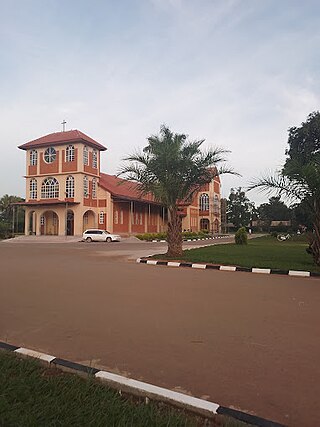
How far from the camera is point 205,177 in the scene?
54.6 ft

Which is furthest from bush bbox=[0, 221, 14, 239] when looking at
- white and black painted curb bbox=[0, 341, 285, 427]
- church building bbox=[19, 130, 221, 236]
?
white and black painted curb bbox=[0, 341, 285, 427]

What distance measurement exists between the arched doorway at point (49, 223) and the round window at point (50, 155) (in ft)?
19.8

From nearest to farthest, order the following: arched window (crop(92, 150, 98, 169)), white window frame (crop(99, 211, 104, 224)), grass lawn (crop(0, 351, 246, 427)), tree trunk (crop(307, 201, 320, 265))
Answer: grass lawn (crop(0, 351, 246, 427)) < tree trunk (crop(307, 201, 320, 265)) < white window frame (crop(99, 211, 104, 224)) < arched window (crop(92, 150, 98, 169))

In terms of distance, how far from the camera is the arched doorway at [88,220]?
1652 inches

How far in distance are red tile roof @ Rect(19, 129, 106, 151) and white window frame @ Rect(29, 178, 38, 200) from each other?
397cm

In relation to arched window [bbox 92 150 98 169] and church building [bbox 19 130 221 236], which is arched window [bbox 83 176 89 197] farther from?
arched window [bbox 92 150 98 169]

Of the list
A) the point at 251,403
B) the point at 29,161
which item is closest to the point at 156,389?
the point at 251,403

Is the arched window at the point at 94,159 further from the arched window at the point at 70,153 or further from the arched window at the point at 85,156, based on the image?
the arched window at the point at 70,153

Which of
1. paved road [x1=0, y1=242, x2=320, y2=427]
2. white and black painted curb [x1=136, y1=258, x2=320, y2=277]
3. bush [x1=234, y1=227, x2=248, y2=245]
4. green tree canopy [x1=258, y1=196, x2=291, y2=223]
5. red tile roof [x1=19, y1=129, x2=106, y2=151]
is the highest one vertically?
red tile roof [x1=19, y1=129, x2=106, y2=151]

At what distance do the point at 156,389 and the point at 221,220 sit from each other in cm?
6274

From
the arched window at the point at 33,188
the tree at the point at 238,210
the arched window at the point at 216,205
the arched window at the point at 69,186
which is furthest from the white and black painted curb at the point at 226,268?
the tree at the point at 238,210

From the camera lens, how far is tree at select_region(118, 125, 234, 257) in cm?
1600

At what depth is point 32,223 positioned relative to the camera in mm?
44844

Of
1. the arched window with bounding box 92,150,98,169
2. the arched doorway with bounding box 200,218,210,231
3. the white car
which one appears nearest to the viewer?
the white car
